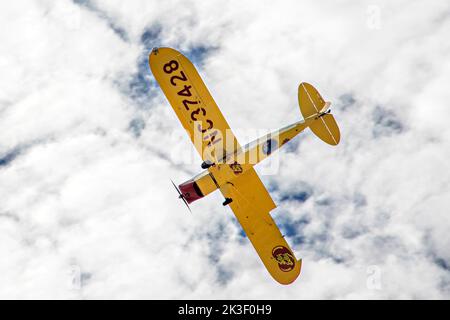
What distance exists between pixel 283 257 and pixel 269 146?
6557 millimetres

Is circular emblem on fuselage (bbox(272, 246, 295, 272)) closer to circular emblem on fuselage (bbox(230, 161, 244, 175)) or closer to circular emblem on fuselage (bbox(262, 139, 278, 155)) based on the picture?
circular emblem on fuselage (bbox(230, 161, 244, 175))

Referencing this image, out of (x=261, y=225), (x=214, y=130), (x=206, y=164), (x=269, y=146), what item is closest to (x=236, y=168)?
(x=206, y=164)

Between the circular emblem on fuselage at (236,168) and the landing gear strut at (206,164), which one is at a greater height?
the landing gear strut at (206,164)

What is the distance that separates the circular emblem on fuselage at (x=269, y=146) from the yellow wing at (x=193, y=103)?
53.5 inches

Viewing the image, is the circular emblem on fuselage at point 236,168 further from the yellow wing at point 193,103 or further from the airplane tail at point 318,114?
the airplane tail at point 318,114

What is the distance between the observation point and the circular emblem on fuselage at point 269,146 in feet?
71.4

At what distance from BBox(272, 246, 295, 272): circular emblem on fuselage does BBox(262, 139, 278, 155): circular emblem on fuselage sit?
228 inches

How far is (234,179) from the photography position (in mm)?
22531

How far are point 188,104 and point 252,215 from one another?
6798 mm

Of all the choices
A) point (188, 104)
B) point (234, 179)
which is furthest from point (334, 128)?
point (188, 104)

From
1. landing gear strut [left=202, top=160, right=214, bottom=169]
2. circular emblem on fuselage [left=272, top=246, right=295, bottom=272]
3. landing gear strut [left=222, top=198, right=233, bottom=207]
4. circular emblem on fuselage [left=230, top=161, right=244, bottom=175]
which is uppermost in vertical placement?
landing gear strut [left=202, top=160, right=214, bottom=169]

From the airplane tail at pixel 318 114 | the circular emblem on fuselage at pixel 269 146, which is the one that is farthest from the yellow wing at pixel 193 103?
the airplane tail at pixel 318 114

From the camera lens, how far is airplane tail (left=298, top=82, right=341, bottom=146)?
2178cm

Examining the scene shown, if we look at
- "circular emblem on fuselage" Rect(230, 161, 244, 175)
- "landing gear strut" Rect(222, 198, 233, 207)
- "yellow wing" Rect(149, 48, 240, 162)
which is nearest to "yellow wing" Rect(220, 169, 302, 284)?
"landing gear strut" Rect(222, 198, 233, 207)
